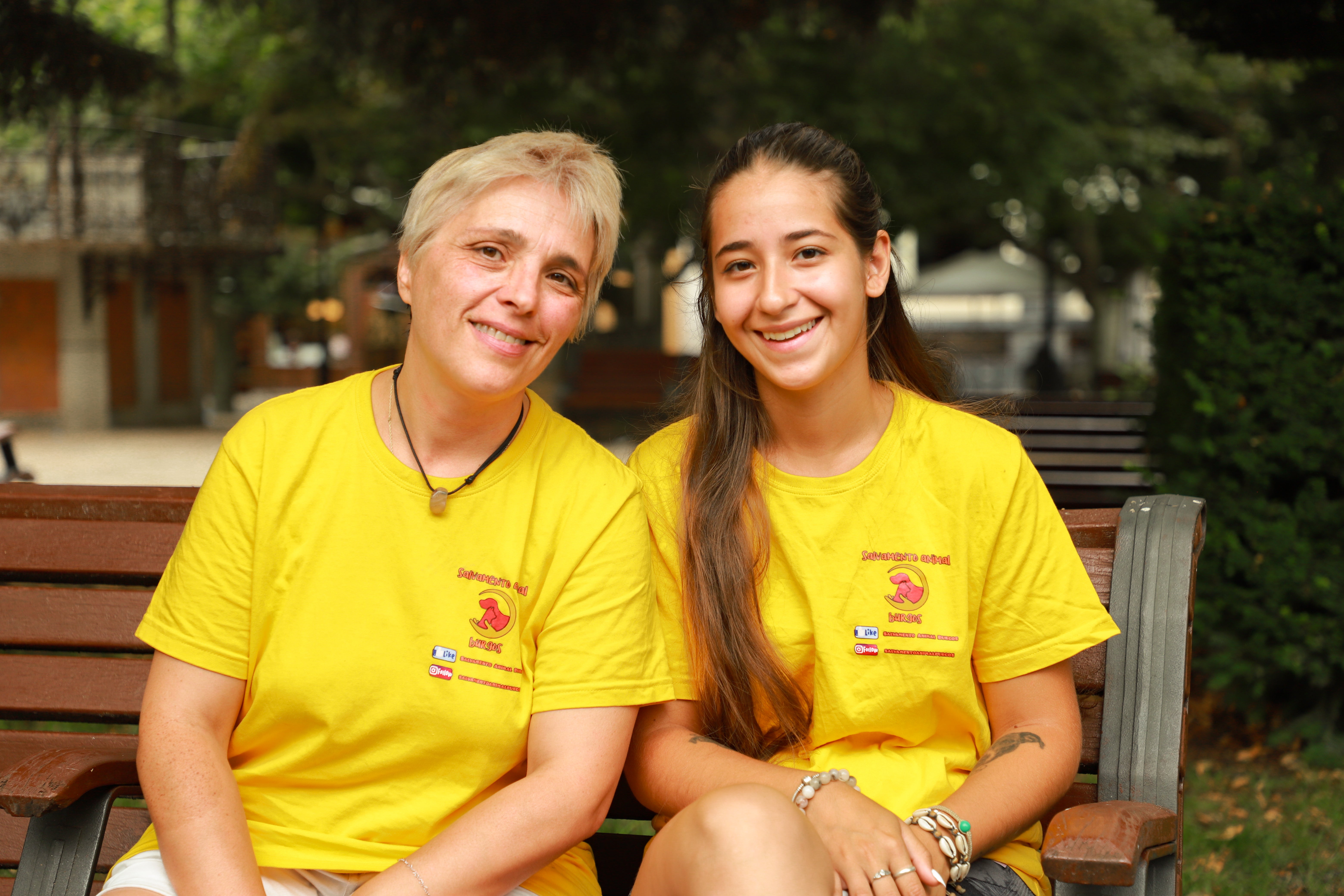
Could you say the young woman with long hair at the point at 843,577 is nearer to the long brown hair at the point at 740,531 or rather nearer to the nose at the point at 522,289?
the long brown hair at the point at 740,531

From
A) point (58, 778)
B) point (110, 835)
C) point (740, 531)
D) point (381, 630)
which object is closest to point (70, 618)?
point (110, 835)

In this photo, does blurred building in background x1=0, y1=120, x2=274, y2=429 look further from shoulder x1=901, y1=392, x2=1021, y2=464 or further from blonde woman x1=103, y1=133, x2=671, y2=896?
shoulder x1=901, y1=392, x2=1021, y2=464

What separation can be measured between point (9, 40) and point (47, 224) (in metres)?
17.8

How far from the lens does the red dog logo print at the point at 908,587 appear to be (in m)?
2.24

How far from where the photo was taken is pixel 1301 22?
16.7 ft

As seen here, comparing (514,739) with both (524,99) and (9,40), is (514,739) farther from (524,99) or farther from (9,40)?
(524,99)

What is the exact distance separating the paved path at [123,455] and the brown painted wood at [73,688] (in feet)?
28.4

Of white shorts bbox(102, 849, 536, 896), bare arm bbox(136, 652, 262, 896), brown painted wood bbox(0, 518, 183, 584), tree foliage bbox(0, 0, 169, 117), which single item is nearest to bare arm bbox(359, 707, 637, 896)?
white shorts bbox(102, 849, 536, 896)

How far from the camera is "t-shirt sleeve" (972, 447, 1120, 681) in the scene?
2.20 m

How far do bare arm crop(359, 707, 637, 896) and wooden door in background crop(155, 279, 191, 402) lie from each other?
22746 mm

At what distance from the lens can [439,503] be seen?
2.14 metres

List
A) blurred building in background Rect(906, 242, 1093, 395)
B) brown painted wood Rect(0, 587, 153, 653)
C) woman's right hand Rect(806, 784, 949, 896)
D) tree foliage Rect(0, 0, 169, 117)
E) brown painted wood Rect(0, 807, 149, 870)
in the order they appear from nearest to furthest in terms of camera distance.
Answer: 1. woman's right hand Rect(806, 784, 949, 896)
2. brown painted wood Rect(0, 807, 149, 870)
3. brown painted wood Rect(0, 587, 153, 653)
4. tree foliage Rect(0, 0, 169, 117)
5. blurred building in background Rect(906, 242, 1093, 395)

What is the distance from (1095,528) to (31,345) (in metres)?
23.0

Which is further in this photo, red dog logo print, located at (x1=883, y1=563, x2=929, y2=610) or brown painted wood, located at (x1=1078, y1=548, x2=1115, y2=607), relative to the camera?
brown painted wood, located at (x1=1078, y1=548, x2=1115, y2=607)
